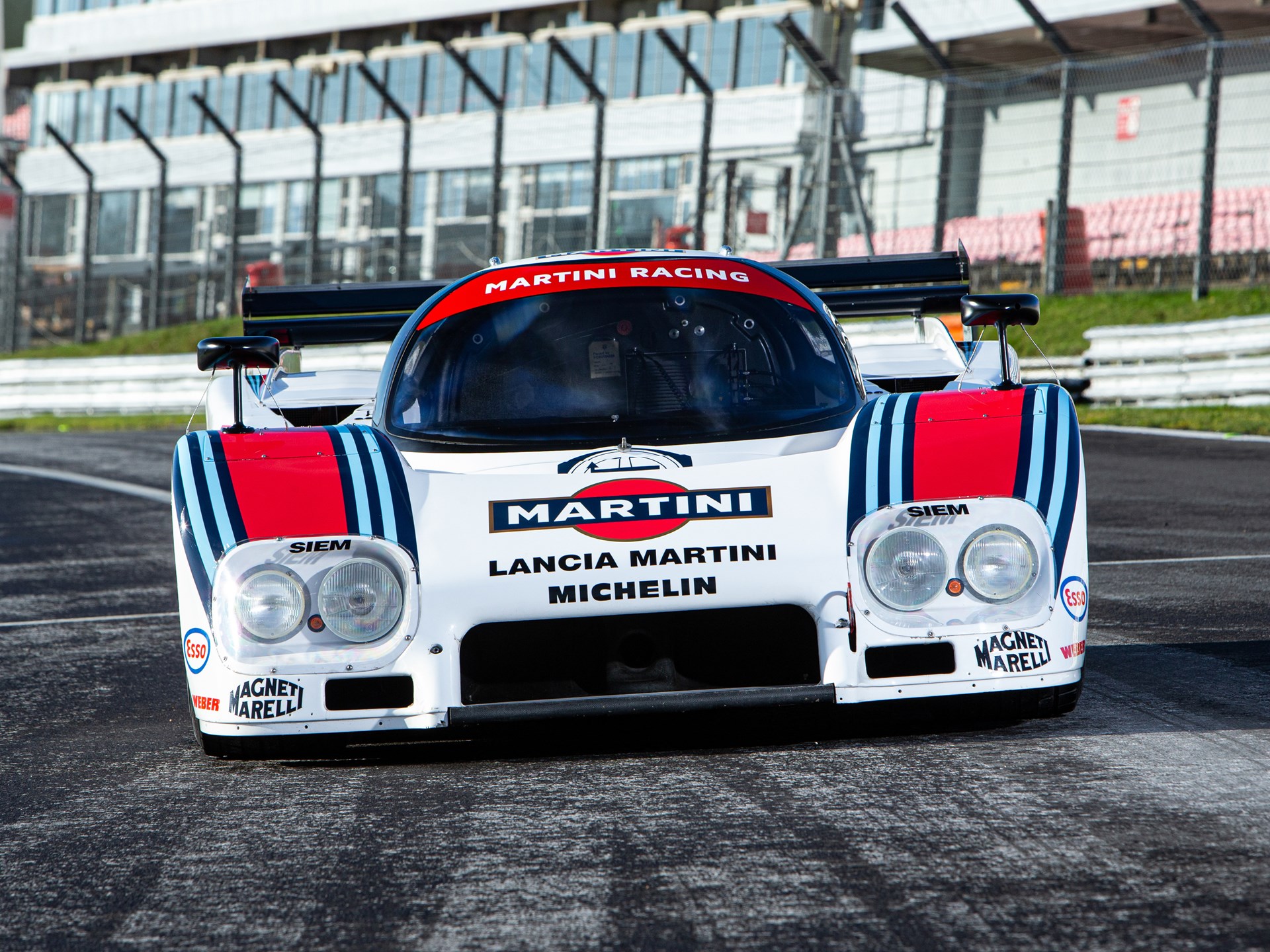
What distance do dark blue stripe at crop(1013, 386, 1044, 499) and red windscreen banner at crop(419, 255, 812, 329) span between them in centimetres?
89

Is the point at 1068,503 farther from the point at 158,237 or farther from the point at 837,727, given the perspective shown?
the point at 158,237

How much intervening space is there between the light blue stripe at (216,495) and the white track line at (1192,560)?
4.10 metres

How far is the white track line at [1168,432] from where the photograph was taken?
12250 millimetres

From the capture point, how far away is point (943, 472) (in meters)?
3.78

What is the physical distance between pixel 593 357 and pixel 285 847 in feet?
5.84

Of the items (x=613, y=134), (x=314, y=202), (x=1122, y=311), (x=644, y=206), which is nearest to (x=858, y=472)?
(x=1122, y=311)

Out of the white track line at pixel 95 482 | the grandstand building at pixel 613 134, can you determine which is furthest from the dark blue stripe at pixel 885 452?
the grandstand building at pixel 613 134

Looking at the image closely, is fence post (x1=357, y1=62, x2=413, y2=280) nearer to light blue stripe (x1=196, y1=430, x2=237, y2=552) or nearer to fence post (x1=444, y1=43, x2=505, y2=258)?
fence post (x1=444, y1=43, x2=505, y2=258)

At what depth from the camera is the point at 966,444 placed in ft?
12.7

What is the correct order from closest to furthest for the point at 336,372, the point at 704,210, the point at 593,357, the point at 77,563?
the point at 593,357 → the point at 336,372 → the point at 77,563 → the point at 704,210

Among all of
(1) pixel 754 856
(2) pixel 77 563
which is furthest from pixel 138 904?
(2) pixel 77 563

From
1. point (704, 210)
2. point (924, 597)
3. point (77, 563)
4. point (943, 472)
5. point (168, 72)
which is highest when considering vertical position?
point (168, 72)

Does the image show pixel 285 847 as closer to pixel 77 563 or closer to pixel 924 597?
pixel 924 597

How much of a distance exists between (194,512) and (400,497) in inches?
18.1
